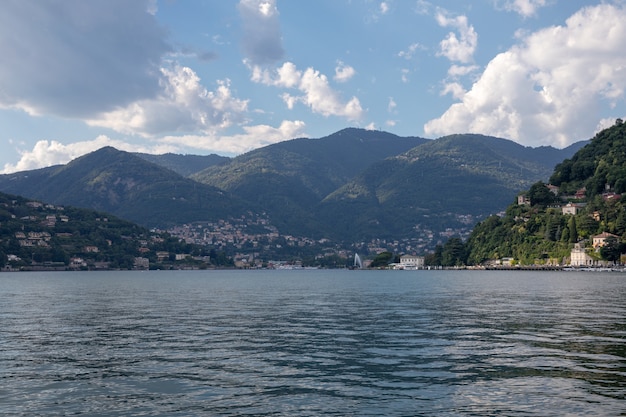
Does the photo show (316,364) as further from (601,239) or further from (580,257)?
(580,257)

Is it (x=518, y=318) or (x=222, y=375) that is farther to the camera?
(x=518, y=318)

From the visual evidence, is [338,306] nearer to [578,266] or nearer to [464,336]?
[464,336]

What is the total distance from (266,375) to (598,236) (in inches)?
7391

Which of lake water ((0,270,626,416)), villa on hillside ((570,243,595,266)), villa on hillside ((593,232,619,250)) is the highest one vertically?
villa on hillside ((593,232,619,250))

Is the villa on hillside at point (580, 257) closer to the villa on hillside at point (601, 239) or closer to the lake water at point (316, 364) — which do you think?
the villa on hillside at point (601, 239)

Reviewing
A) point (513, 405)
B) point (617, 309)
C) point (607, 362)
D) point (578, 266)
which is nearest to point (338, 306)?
point (617, 309)

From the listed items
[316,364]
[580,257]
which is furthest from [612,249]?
[316,364]

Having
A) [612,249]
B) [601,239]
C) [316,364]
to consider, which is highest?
[601,239]

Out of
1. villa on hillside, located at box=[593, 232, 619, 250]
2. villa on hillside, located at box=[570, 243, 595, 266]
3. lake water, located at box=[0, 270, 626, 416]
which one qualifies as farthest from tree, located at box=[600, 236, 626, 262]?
lake water, located at box=[0, 270, 626, 416]

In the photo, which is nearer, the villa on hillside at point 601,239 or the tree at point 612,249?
the tree at point 612,249

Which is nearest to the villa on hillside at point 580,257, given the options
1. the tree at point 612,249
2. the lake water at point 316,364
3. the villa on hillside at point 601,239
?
the villa on hillside at point 601,239

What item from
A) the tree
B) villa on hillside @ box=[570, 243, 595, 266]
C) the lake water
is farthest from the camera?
villa on hillside @ box=[570, 243, 595, 266]

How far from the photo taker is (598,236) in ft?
634

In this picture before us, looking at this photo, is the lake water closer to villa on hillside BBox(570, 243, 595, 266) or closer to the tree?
the tree
